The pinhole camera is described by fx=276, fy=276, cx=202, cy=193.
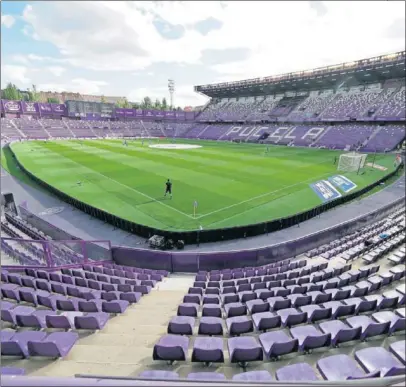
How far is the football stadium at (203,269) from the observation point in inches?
199

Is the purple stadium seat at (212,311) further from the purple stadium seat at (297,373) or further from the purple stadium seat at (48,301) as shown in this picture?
the purple stadium seat at (48,301)

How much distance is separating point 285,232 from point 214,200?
6789 mm

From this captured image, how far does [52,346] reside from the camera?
16.3 feet

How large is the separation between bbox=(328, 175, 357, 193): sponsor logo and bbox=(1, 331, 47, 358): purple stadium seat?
2680 centimetres

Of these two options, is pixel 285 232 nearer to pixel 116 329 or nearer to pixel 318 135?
pixel 116 329

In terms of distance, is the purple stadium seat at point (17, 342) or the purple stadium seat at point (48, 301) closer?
the purple stadium seat at point (17, 342)

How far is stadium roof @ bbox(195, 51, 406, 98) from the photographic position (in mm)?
56594

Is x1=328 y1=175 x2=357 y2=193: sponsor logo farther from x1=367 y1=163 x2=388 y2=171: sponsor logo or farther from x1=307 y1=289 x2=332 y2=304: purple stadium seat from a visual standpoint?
x1=307 y1=289 x2=332 y2=304: purple stadium seat

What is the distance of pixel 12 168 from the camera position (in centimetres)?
3700

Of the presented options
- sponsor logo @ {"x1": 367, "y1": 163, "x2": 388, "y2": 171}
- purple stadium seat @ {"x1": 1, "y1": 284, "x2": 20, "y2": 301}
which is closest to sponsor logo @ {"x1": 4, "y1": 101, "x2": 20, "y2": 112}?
purple stadium seat @ {"x1": 1, "y1": 284, "x2": 20, "y2": 301}

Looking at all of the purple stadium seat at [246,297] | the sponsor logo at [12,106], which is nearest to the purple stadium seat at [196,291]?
the purple stadium seat at [246,297]

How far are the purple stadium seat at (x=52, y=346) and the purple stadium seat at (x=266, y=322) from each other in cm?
401

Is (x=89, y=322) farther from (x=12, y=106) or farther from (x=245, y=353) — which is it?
(x=12, y=106)

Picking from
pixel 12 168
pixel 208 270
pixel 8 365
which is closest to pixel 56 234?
pixel 208 270
